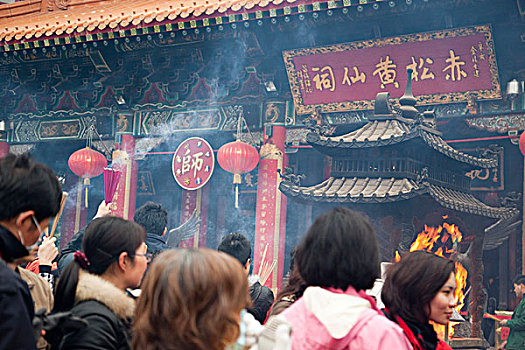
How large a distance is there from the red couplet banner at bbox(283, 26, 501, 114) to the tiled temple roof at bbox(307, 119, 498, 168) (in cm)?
142

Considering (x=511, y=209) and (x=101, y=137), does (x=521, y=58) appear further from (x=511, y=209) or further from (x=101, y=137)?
(x=101, y=137)

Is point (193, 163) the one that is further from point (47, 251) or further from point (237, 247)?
point (47, 251)

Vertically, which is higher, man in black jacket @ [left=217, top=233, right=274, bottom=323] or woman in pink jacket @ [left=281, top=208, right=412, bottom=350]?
woman in pink jacket @ [left=281, top=208, right=412, bottom=350]

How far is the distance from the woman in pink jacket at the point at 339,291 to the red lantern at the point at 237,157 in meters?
6.29

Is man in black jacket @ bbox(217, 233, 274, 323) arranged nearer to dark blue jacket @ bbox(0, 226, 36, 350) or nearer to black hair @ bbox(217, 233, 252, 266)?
black hair @ bbox(217, 233, 252, 266)

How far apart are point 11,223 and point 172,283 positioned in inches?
27.8

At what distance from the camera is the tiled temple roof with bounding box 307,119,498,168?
5.80 metres

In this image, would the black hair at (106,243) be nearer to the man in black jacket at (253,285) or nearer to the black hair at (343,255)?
the black hair at (343,255)

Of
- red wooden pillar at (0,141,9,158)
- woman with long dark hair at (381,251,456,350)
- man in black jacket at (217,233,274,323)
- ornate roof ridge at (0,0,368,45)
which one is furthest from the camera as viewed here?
red wooden pillar at (0,141,9,158)

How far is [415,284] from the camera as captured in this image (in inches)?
103

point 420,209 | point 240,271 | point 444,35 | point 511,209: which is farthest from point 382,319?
point 444,35

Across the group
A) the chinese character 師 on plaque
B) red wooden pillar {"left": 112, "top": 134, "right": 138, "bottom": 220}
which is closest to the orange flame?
the chinese character 師 on plaque

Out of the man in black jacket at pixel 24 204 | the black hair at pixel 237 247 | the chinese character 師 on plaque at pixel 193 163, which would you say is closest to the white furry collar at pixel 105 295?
the man in black jacket at pixel 24 204

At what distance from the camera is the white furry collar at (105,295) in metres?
2.21
